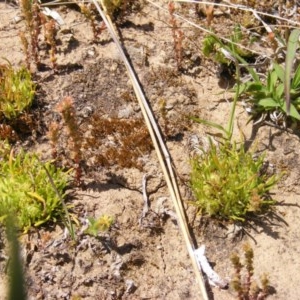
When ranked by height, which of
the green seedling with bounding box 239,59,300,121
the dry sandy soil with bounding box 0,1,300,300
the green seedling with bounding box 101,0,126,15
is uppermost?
the green seedling with bounding box 101,0,126,15

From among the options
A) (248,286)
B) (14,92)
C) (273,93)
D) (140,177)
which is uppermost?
(273,93)

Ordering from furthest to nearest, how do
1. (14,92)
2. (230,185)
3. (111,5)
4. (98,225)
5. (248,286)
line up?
1. (111,5)
2. (14,92)
3. (230,185)
4. (98,225)
5. (248,286)

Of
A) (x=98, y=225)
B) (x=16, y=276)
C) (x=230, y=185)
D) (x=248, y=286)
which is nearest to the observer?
(x=16, y=276)

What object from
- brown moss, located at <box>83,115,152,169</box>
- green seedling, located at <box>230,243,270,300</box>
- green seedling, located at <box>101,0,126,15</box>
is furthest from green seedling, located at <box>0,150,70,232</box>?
green seedling, located at <box>101,0,126,15</box>

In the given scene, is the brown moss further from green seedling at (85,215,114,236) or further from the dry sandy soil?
green seedling at (85,215,114,236)

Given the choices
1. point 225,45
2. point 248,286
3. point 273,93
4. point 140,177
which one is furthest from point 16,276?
point 225,45

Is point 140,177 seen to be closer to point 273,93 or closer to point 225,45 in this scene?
point 273,93

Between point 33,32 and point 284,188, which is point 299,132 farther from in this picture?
point 33,32
